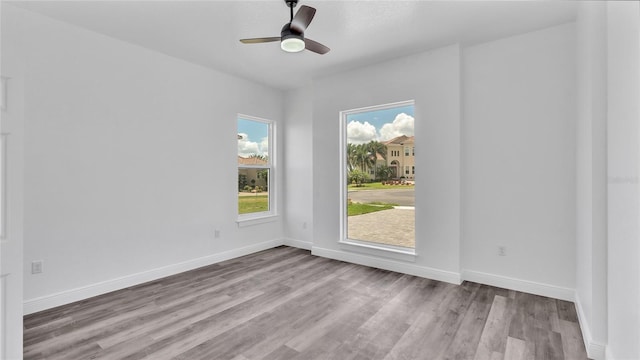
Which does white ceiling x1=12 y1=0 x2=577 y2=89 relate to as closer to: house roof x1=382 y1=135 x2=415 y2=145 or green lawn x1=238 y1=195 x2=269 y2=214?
house roof x1=382 y1=135 x2=415 y2=145

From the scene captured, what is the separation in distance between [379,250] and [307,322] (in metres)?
1.82

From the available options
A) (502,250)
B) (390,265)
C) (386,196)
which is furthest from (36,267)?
(502,250)

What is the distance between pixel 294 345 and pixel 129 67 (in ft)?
11.6

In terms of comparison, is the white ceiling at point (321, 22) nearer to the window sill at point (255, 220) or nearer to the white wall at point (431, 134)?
the white wall at point (431, 134)

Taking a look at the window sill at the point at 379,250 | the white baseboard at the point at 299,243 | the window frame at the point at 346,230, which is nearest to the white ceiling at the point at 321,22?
the window frame at the point at 346,230

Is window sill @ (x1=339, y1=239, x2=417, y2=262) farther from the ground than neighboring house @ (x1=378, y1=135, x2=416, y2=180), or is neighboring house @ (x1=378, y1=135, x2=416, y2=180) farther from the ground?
neighboring house @ (x1=378, y1=135, x2=416, y2=180)

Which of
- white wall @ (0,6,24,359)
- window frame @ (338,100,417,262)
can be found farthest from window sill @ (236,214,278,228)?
white wall @ (0,6,24,359)

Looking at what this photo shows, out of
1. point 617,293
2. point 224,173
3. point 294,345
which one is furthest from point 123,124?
point 617,293

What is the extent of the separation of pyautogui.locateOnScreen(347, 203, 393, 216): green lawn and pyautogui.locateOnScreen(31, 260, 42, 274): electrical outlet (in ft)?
12.0

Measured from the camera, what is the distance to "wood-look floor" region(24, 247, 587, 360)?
7.30 ft

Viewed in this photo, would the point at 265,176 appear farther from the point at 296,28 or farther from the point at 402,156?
the point at 296,28

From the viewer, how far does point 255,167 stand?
5246mm

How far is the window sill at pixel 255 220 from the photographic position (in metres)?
4.88

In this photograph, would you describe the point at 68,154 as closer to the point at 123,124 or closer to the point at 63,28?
the point at 123,124
